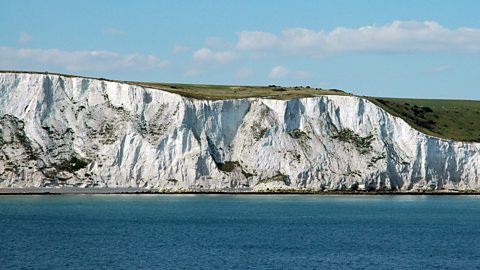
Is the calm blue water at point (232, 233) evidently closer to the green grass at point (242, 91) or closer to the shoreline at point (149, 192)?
the shoreline at point (149, 192)

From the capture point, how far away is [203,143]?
104 metres

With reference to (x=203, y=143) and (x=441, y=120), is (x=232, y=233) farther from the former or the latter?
(x=441, y=120)

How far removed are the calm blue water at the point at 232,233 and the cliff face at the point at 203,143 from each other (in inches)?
155

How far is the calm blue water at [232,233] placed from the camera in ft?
164

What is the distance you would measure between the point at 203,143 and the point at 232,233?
40.1 metres

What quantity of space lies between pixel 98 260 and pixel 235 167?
180 ft

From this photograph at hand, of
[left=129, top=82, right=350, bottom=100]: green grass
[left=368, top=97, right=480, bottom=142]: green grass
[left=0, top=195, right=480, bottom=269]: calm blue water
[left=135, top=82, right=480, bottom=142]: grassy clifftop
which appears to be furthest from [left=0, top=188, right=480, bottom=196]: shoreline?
[left=129, top=82, right=350, bottom=100]: green grass

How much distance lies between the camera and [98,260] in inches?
1938

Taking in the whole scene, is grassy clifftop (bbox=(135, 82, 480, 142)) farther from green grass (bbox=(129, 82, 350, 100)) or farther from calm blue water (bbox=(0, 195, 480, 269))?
calm blue water (bbox=(0, 195, 480, 269))

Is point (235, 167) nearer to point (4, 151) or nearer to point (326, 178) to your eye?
point (326, 178)

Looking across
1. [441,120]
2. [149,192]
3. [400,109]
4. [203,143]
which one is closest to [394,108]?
[400,109]

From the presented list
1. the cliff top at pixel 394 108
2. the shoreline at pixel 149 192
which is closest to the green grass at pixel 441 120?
the cliff top at pixel 394 108

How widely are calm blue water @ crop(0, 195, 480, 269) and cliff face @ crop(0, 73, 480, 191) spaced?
3.94 m

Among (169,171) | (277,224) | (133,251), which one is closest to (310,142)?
(169,171)
